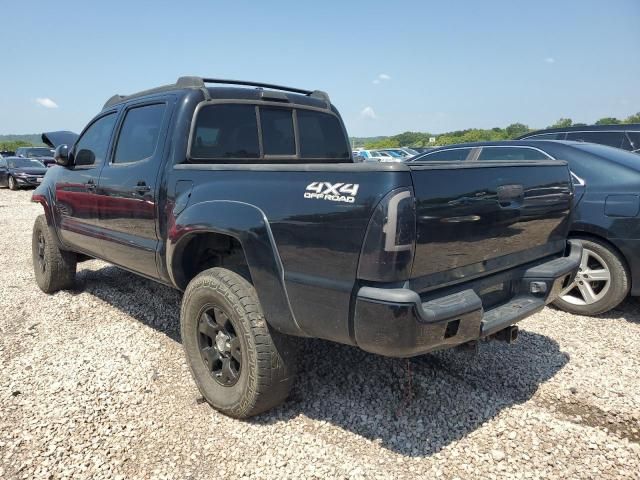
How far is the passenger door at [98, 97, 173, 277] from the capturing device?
10.4ft

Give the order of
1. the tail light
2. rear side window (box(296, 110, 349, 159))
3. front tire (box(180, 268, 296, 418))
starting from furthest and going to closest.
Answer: rear side window (box(296, 110, 349, 159)), front tire (box(180, 268, 296, 418)), the tail light

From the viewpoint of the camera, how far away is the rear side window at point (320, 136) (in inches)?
153

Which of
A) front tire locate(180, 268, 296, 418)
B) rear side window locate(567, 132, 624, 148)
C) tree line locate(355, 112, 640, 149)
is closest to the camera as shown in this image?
front tire locate(180, 268, 296, 418)

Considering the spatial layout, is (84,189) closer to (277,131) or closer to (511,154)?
(277,131)

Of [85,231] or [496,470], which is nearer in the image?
[496,470]

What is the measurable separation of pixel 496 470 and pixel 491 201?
4.39ft

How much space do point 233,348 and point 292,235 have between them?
2.90 ft

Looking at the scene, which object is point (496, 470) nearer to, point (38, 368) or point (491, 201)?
point (491, 201)

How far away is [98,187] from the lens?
12.4ft

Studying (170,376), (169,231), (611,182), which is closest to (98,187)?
(169,231)

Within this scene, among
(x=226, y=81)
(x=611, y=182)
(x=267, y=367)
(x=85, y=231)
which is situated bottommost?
(x=267, y=367)

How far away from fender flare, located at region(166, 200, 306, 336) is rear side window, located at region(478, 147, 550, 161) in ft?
11.5

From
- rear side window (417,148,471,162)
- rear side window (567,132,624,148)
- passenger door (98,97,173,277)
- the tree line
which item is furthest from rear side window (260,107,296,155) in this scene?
the tree line

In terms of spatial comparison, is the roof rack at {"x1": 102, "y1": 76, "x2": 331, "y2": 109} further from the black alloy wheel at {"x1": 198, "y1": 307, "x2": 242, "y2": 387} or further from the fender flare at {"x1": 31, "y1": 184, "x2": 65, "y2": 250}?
the black alloy wheel at {"x1": 198, "y1": 307, "x2": 242, "y2": 387}
